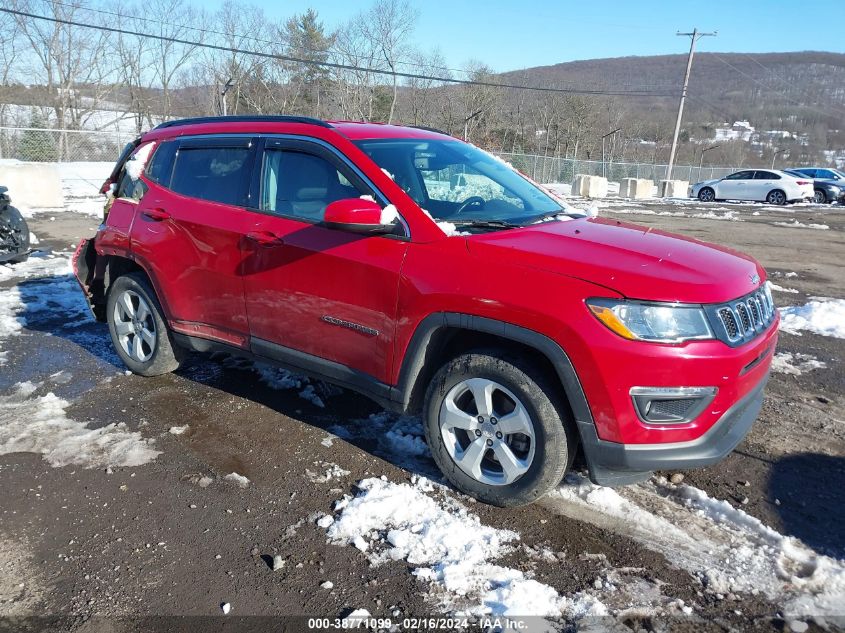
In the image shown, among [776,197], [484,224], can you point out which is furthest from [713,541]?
[776,197]

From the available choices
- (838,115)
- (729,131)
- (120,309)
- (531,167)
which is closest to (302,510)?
(120,309)

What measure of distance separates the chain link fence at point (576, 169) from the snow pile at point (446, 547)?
30.4 m

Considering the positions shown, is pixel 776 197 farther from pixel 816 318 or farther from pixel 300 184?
pixel 300 184

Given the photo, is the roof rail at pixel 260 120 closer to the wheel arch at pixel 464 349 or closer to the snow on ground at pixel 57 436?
the wheel arch at pixel 464 349

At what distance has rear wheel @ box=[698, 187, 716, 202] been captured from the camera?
98.7ft

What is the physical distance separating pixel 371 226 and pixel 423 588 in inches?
67.4

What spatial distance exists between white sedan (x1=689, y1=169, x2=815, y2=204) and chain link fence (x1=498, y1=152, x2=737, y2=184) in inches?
329

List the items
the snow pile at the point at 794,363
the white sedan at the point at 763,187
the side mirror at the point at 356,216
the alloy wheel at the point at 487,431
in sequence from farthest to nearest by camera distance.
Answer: the white sedan at the point at 763,187 < the snow pile at the point at 794,363 < the side mirror at the point at 356,216 < the alloy wheel at the point at 487,431

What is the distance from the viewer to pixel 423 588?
2678mm

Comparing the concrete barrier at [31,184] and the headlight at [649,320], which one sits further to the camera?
the concrete barrier at [31,184]

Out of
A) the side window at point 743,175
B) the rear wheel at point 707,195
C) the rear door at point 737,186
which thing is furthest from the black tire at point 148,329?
the rear wheel at point 707,195

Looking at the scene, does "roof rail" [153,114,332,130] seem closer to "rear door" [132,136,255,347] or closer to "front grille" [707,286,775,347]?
"rear door" [132,136,255,347]

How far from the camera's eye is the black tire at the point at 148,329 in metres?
4.75

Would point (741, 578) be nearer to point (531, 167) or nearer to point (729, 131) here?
point (531, 167)
